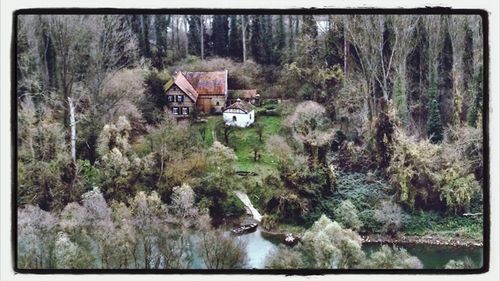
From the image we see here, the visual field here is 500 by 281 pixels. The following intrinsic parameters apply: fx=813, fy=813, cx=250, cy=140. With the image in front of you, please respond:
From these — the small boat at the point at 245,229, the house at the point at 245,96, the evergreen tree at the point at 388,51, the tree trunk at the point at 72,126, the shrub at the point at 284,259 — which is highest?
the evergreen tree at the point at 388,51

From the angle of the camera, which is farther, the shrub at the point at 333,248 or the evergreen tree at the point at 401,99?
the evergreen tree at the point at 401,99

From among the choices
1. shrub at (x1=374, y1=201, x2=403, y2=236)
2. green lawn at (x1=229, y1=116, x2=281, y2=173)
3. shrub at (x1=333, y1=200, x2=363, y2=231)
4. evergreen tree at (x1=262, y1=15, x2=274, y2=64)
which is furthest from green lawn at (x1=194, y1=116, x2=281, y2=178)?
shrub at (x1=374, y1=201, x2=403, y2=236)

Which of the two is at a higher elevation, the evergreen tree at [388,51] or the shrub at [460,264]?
the evergreen tree at [388,51]

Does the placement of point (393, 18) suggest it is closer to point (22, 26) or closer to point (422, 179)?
point (422, 179)

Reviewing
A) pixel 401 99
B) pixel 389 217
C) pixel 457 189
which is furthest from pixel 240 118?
pixel 457 189

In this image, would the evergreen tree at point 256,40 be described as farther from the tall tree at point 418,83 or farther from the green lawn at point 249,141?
the tall tree at point 418,83

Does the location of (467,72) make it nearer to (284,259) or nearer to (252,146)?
(252,146)

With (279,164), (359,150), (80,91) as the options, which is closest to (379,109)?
(359,150)

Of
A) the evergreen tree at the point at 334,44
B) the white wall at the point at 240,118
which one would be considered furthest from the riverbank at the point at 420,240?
the evergreen tree at the point at 334,44
